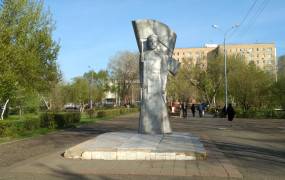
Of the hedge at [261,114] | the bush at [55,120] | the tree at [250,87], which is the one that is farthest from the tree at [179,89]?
the bush at [55,120]

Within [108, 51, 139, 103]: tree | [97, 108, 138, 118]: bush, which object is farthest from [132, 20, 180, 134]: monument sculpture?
[108, 51, 139, 103]: tree

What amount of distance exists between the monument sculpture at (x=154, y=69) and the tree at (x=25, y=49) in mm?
7218

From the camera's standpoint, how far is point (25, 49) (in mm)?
23781

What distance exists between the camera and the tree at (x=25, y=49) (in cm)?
2102

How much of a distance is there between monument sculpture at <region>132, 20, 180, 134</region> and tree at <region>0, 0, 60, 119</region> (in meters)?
7.22

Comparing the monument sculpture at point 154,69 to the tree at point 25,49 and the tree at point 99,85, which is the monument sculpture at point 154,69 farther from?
the tree at point 99,85

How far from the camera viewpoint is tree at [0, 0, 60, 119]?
21.0 m

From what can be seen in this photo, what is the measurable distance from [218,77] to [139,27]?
4028 cm

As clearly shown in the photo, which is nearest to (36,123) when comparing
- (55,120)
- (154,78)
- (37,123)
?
(37,123)

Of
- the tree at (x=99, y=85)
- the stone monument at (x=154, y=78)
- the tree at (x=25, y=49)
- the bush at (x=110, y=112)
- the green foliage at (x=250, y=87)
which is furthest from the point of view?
the tree at (x=99, y=85)

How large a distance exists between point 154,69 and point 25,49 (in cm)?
965

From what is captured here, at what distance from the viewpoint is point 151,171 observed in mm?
9531

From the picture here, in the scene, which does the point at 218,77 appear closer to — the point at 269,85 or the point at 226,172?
the point at 269,85

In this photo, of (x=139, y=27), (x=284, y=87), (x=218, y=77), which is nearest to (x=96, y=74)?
(x=218, y=77)
